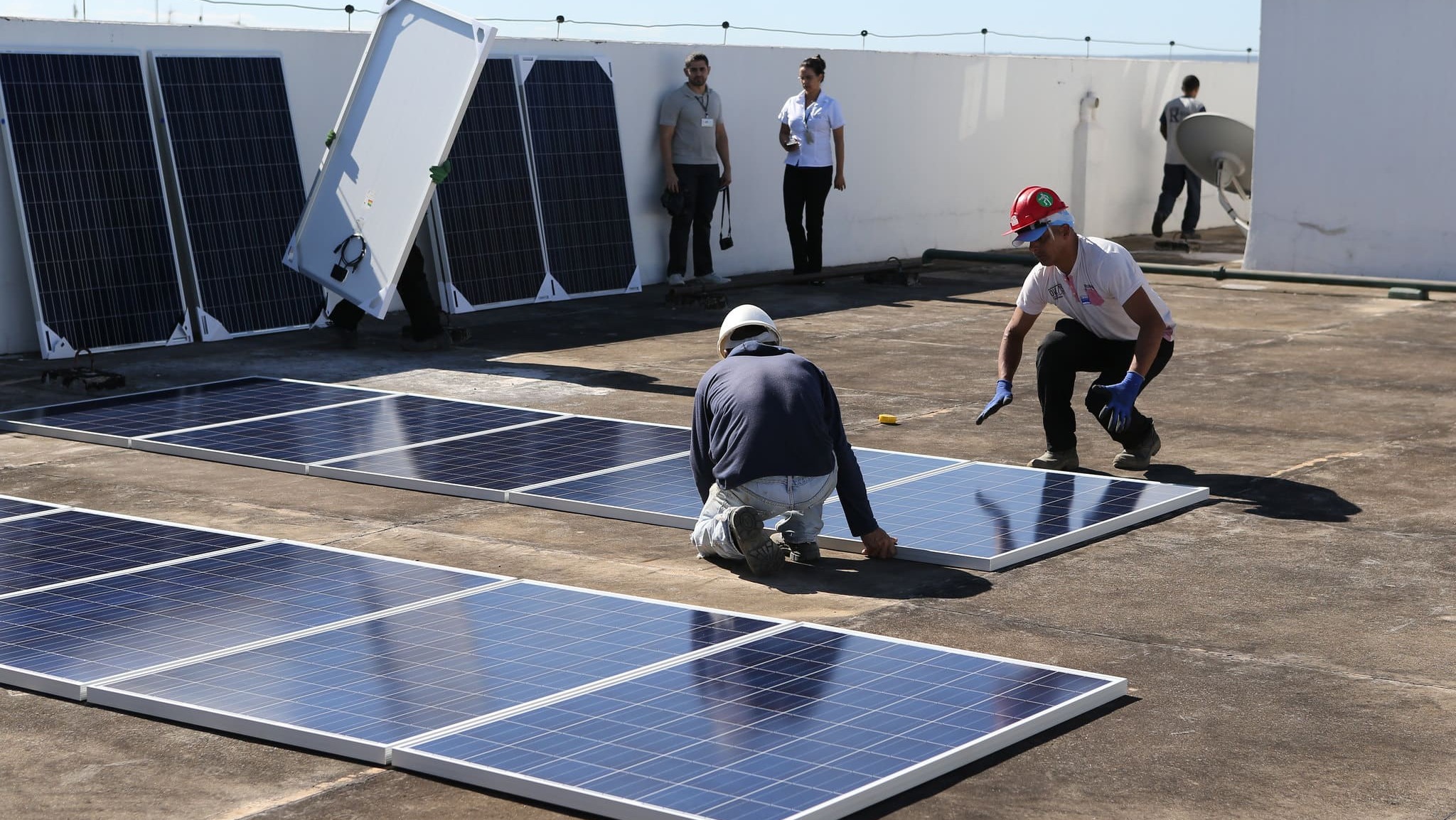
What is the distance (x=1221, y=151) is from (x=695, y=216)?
22.4ft

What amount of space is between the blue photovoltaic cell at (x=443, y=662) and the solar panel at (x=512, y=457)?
214 centimetres

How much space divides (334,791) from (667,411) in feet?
20.3

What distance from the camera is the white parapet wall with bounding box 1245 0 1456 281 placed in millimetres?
17516

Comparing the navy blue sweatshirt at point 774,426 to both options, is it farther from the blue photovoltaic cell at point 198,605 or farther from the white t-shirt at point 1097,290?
the white t-shirt at point 1097,290

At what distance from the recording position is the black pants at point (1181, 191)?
22406 millimetres

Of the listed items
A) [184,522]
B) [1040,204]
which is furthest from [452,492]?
[1040,204]

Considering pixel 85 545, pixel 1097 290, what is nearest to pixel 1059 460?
pixel 1097 290

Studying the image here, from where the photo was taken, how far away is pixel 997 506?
816 cm

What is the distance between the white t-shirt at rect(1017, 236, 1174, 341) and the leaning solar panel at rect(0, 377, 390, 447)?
439 centimetres

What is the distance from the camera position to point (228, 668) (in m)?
5.81

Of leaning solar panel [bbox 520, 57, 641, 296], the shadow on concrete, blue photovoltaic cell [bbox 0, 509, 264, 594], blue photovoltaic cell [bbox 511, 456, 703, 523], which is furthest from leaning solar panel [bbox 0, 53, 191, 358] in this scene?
the shadow on concrete

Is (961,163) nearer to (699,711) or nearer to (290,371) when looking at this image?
(290,371)

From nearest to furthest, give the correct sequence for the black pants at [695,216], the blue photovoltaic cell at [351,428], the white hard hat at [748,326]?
the white hard hat at [748,326]
the blue photovoltaic cell at [351,428]
the black pants at [695,216]

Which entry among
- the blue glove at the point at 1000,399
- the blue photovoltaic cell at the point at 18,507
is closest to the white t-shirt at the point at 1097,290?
the blue glove at the point at 1000,399
